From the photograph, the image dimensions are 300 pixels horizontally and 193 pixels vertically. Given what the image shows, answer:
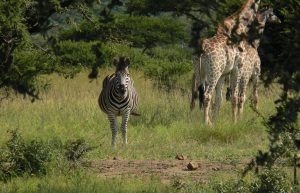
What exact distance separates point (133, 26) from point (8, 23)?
2555 centimetres

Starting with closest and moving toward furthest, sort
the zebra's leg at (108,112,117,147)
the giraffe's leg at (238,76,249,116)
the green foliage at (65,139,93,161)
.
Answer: the green foliage at (65,139,93,161) < the zebra's leg at (108,112,117,147) < the giraffe's leg at (238,76,249,116)

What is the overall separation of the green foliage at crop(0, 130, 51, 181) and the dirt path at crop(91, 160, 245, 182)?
Answer: 0.79 meters

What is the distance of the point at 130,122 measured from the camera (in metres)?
14.9

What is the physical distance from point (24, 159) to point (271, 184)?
10.1 ft

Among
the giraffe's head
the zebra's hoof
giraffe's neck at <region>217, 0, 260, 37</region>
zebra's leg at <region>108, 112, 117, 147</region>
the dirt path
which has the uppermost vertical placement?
the giraffe's head

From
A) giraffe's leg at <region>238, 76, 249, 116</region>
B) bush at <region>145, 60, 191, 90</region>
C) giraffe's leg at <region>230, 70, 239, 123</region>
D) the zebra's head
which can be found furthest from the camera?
bush at <region>145, 60, 191, 90</region>

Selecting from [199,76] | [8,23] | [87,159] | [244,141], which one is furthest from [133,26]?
[8,23]

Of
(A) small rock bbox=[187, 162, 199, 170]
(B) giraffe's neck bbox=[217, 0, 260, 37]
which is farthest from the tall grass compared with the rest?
(B) giraffe's neck bbox=[217, 0, 260, 37]

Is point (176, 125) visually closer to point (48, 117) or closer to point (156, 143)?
point (156, 143)

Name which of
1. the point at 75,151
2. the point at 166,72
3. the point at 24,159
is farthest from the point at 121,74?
the point at 166,72

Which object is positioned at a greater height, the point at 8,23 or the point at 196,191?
the point at 8,23

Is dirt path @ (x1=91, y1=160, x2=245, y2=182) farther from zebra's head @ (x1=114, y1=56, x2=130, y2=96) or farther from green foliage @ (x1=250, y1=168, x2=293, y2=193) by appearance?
zebra's head @ (x1=114, y1=56, x2=130, y2=96)

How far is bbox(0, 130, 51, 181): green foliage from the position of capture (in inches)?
376

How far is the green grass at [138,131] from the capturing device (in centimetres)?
900
